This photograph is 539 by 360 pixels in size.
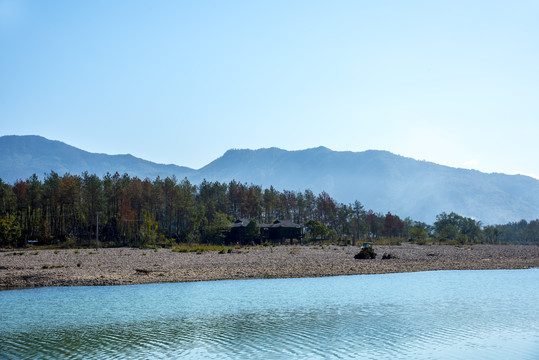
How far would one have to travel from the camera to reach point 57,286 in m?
34.7

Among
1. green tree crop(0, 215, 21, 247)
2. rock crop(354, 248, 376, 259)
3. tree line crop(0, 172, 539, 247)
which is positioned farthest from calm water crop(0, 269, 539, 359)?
green tree crop(0, 215, 21, 247)

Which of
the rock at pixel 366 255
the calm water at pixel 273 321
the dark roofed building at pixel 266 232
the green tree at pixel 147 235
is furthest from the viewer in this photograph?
the dark roofed building at pixel 266 232

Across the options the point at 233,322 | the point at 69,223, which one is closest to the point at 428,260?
the point at 233,322

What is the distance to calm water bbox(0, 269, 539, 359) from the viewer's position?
688 inches

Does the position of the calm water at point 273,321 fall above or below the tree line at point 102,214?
below

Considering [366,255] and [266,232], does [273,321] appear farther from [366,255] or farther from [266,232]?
[266,232]

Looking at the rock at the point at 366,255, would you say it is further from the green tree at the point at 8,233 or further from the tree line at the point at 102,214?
the green tree at the point at 8,233

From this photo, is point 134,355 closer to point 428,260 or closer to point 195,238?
point 428,260

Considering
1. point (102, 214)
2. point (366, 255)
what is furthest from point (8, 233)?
point (366, 255)

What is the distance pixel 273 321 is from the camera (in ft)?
75.1

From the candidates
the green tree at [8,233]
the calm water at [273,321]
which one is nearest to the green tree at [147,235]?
the green tree at [8,233]

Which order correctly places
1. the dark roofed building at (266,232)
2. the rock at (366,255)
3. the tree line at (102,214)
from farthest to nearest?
the dark roofed building at (266,232)
the tree line at (102,214)
the rock at (366,255)

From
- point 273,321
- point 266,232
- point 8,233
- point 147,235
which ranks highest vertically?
point 8,233

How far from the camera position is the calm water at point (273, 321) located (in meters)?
17.5
